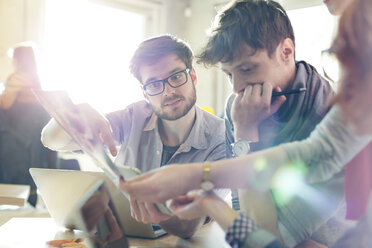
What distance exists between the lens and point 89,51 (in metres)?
4.16

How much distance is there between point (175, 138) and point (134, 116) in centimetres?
20

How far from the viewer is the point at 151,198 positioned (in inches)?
30.0

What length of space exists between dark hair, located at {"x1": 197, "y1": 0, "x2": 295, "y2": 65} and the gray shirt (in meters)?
0.46

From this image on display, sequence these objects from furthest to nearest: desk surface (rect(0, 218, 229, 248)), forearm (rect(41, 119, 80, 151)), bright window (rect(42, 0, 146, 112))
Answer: bright window (rect(42, 0, 146, 112)) → forearm (rect(41, 119, 80, 151)) → desk surface (rect(0, 218, 229, 248))

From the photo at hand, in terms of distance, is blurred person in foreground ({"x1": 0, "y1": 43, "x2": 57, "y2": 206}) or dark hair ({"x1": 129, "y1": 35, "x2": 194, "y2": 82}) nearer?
dark hair ({"x1": 129, "y1": 35, "x2": 194, "y2": 82})

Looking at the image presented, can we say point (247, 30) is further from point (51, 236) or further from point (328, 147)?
point (51, 236)

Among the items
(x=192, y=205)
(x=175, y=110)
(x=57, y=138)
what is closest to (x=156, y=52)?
(x=175, y=110)

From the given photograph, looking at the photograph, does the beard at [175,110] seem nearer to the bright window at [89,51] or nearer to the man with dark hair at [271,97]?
the man with dark hair at [271,97]

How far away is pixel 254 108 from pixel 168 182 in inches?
16.4

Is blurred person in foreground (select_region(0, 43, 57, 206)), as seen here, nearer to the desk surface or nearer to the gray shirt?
the gray shirt

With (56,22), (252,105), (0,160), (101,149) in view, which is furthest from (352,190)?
(56,22)

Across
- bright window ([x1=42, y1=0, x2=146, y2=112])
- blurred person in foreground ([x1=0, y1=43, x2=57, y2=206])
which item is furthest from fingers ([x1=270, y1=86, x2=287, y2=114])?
bright window ([x1=42, y1=0, x2=146, y2=112])

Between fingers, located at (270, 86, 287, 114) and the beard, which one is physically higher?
fingers, located at (270, 86, 287, 114)

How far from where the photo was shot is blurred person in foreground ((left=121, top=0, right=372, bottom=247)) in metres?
0.61
